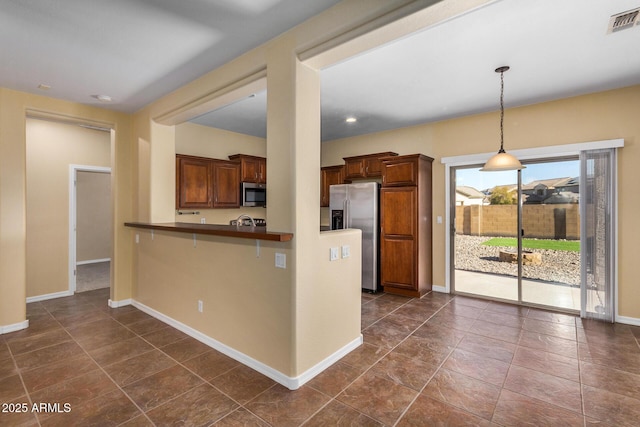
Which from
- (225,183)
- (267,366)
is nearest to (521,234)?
(267,366)

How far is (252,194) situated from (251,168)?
49 centimetres

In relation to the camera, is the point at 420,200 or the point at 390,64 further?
the point at 420,200

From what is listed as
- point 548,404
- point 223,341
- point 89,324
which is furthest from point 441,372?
point 89,324

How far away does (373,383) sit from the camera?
2.35 metres

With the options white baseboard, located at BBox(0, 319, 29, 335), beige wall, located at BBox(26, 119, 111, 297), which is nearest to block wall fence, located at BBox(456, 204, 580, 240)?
white baseboard, located at BBox(0, 319, 29, 335)

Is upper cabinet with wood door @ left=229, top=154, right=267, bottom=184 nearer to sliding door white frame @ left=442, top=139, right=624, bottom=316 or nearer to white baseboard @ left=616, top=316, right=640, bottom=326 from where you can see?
sliding door white frame @ left=442, top=139, right=624, bottom=316

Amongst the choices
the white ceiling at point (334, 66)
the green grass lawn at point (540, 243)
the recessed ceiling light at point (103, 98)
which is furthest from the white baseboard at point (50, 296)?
the green grass lawn at point (540, 243)

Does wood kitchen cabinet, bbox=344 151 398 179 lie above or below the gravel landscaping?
above

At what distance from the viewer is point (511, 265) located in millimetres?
4496

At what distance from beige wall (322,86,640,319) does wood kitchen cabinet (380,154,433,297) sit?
26cm

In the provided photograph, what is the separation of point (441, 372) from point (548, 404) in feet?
2.36

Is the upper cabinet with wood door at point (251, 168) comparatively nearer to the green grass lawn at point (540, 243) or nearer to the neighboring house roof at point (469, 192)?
the neighboring house roof at point (469, 192)

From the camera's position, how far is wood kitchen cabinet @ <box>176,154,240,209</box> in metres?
4.57

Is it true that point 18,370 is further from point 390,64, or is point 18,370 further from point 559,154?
point 559,154
